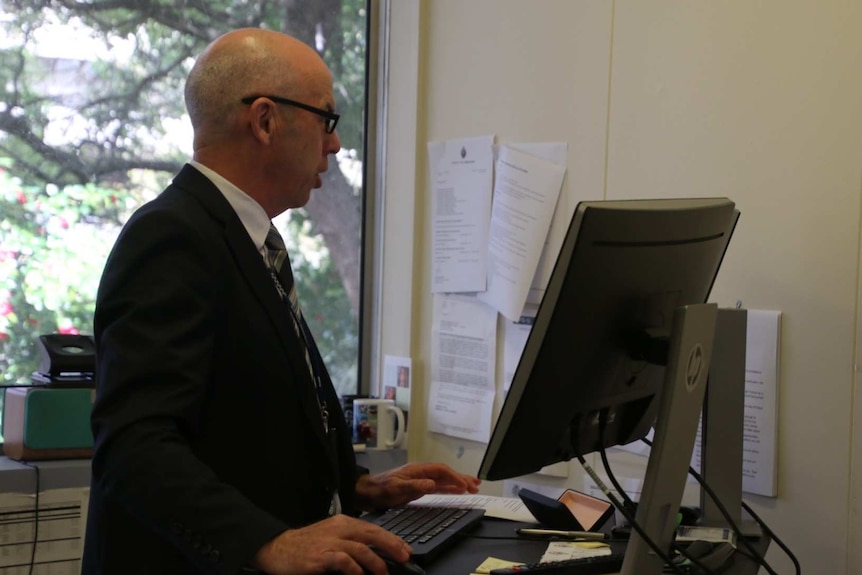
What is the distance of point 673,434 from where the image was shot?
45.3 inches

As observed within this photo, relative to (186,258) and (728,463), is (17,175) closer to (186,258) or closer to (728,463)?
(186,258)

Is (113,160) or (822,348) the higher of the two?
(113,160)

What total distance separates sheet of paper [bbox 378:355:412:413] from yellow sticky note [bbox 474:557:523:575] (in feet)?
5.35

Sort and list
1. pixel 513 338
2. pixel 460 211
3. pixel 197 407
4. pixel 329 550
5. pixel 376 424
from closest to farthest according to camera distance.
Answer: pixel 329 550, pixel 197 407, pixel 513 338, pixel 460 211, pixel 376 424

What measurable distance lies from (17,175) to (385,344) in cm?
124

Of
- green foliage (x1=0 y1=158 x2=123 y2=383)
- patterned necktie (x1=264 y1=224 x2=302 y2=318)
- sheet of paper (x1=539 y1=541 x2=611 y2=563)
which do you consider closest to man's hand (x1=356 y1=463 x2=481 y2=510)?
sheet of paper (x1=539 y1=541 x2=611 y2=563)

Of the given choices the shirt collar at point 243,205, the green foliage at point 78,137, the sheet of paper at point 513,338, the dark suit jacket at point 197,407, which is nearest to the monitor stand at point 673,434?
the dark suit jacket at point 197,407

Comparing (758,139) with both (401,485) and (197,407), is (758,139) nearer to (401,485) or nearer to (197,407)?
(401,485)

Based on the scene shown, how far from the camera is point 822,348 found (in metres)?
1.91

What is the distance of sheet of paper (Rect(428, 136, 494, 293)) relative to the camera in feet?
9.04

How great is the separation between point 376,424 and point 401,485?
133 cm

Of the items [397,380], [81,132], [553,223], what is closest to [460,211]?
[553,223]

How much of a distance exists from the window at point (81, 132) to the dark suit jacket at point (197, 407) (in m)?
1.35

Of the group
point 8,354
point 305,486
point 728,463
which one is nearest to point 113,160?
point 8,354
